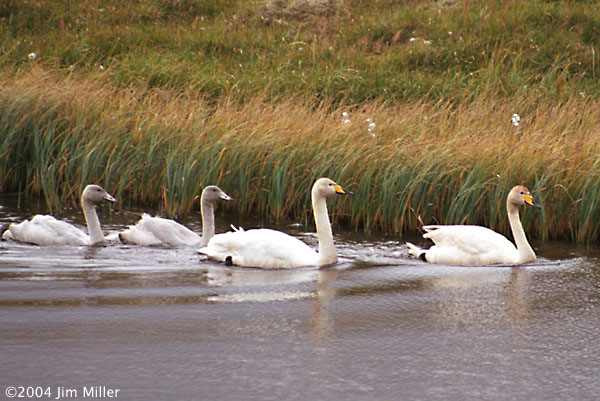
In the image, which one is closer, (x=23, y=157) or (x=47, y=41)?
(x=23, y=157)

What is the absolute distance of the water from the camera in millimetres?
5098

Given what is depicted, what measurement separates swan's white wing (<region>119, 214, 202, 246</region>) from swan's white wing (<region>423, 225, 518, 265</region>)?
8.38 ft

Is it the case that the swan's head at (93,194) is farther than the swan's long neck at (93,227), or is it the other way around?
the swan's head at (93,194)

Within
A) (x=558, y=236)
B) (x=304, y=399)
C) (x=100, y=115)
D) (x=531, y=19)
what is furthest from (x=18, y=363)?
(x=531, y=19)

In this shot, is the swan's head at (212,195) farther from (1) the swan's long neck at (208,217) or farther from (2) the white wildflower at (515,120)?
(2) the white wildflower at (515,120)

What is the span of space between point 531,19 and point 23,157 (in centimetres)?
1236

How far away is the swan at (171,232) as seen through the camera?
9516 mm

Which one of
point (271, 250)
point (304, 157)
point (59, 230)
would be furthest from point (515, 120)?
point (59, 230)

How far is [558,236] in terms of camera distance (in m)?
10.4

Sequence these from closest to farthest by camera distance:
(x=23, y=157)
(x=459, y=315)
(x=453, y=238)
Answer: (x=459, y=315), (x=453, y=238), (x=23, y=157)

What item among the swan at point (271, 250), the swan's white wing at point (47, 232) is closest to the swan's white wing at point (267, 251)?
the swan at point (271, 250)

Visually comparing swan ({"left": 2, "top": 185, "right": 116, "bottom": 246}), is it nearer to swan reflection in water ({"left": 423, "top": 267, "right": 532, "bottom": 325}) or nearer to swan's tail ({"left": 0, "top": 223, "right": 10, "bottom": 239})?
swan's tail ({"left": 0, "top": 223, "right": 10, "bottom": 239})

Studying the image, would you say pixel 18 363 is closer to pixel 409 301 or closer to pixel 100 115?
pixel 409 301

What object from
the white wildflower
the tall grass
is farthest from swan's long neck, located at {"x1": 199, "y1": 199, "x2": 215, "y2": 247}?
the white wildflower
